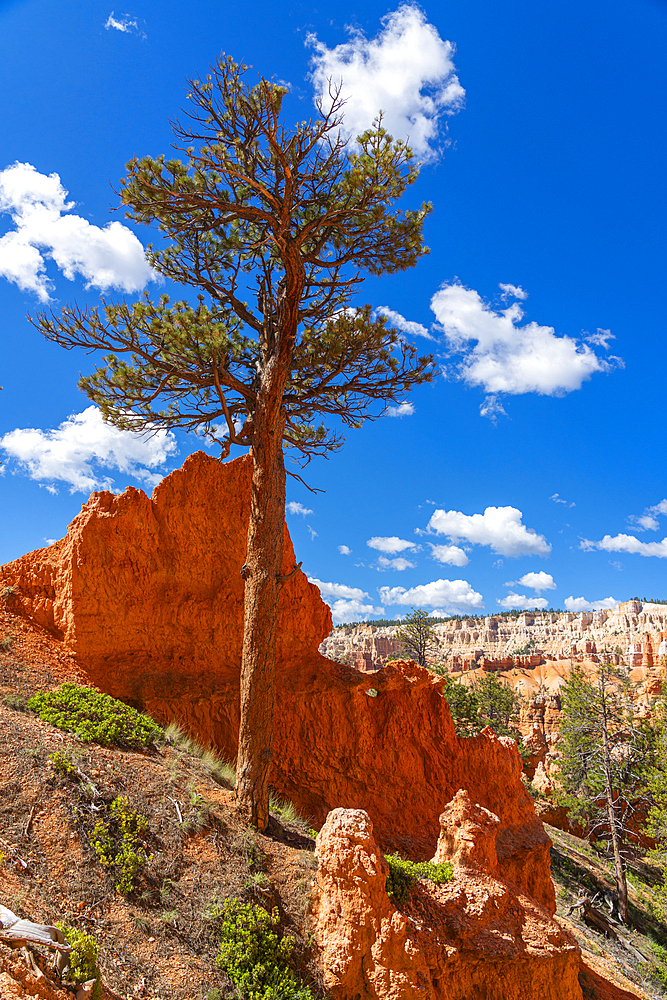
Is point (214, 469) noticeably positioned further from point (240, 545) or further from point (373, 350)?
point (373, 350)

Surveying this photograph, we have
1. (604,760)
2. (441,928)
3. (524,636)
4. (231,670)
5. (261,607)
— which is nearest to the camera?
(441,928)

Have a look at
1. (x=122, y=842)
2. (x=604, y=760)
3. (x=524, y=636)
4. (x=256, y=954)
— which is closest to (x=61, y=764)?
(x=122, y=842)

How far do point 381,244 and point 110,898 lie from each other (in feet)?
38.0

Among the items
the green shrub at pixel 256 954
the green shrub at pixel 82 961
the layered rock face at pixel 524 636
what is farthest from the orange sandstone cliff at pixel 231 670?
the layered rock face at pixel 524 636

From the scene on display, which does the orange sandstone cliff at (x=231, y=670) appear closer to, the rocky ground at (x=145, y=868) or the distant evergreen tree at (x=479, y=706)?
the rocky ground at (x=145, y=868)

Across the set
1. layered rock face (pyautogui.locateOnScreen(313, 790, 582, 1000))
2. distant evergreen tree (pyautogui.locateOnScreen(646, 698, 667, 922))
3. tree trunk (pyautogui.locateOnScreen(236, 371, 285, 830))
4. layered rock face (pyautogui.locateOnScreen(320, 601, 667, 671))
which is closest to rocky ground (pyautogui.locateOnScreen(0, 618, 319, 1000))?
tree trunk (pyautogui.locateOnScreen(236, 371, 285, 830))

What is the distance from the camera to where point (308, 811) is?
10938mm

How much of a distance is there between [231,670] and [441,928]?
6.22 meters

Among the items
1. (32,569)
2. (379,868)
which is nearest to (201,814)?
(379,868)

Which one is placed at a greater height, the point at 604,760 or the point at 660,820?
the point at 604,760

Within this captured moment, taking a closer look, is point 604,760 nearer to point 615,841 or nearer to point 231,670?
point 615,841

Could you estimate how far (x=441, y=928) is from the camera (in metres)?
7.93

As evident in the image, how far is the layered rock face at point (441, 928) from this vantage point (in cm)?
662

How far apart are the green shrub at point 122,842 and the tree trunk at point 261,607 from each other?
83.9 inches
